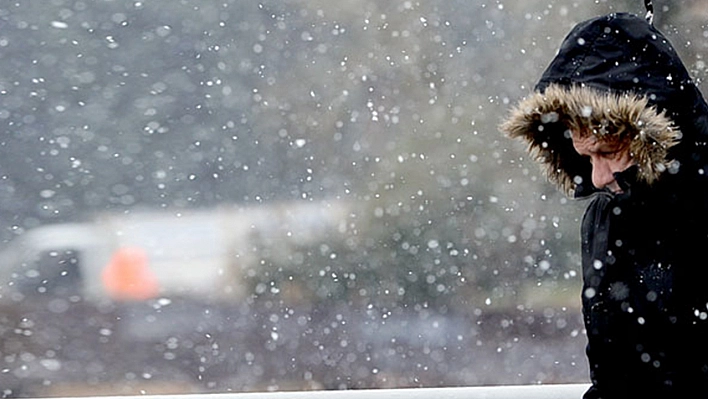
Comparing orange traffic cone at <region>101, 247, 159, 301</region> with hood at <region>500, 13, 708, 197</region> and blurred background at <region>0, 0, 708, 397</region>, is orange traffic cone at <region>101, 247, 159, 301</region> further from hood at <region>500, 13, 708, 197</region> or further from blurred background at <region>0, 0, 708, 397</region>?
hood at <region>500, 13, 708, 197</region>

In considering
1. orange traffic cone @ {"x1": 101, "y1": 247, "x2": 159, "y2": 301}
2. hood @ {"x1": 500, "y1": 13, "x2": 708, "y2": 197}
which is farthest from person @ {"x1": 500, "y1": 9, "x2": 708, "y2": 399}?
orange traffic cone @ {"x1": 101, "y1": 247, "x2": 159, "y2": 301}

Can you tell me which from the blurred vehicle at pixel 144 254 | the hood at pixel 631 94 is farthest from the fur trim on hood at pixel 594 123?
the blurred vehicle at pixel 144 254

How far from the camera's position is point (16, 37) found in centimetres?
322

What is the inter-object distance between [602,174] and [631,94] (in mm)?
134

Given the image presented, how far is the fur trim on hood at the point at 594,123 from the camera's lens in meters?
1.24

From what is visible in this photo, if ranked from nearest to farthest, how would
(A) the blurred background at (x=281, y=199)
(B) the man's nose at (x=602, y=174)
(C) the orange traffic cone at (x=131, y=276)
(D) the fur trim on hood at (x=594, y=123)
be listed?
(D) the fur trim on hood at (x=594, y=123), (B) the man's nose at (x=602, y=174), (A) the blurred background at (x=281, y=199), (C) the orange traffic cone at (x=131, y=276)

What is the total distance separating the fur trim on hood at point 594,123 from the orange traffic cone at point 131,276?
7.39ft

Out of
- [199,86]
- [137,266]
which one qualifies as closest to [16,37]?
[199,86]

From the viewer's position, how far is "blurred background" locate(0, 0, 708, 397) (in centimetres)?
310

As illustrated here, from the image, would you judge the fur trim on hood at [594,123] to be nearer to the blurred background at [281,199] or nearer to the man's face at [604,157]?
the man's face at [604,157]

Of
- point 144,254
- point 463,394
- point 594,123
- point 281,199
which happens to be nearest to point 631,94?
point 594,123

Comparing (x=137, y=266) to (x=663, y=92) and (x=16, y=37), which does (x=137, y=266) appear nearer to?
(x=16, y=37)

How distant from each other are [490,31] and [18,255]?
177cm

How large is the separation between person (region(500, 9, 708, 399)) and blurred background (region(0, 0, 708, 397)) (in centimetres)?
174
